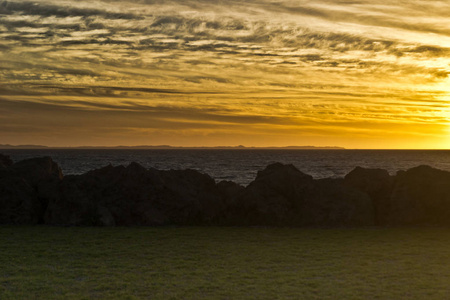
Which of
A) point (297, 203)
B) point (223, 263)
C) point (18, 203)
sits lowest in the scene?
point (223, 263)

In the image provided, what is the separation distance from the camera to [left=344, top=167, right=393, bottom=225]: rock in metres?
20.4

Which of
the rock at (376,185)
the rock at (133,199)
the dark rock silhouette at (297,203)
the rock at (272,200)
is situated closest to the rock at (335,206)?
the dark rock silhouette at (297,203)

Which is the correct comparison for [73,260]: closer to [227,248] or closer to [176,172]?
[227,248]

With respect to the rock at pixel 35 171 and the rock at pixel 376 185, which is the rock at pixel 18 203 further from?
the rock at pixel 376 185

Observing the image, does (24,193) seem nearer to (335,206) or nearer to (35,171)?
(35,171)

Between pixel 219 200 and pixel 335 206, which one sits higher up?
pixel 335 206

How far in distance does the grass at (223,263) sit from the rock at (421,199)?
156cm

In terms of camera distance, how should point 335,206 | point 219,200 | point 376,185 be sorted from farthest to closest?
point 376,185 < point 219,200 < point 335,206

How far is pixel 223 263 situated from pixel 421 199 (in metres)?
11.9

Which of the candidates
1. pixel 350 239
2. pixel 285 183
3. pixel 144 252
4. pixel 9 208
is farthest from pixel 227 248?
pixel 9 208

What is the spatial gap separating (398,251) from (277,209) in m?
6.65

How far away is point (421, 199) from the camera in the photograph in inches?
795

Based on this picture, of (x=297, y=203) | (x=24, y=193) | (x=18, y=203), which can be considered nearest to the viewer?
(x=18, y=203)

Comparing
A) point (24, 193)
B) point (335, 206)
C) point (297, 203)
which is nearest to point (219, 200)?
point (297, 203)
